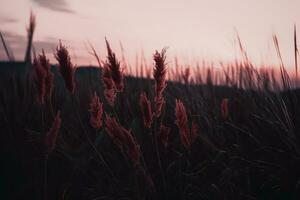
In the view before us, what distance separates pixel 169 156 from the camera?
100 inches

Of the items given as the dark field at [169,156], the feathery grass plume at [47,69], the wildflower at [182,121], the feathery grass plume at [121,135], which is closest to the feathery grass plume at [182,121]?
the wildflower at [182,121]

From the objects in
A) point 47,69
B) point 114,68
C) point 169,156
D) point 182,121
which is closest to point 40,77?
point 47,69

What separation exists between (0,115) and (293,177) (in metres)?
1.94

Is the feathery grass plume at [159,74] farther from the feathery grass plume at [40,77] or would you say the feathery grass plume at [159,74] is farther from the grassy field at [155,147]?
the feathery grass plume at [40,77]

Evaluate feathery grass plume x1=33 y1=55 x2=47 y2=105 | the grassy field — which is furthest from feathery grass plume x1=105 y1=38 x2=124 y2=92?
feathery grass plume x1=33 y1=55 x2=47 y2=105

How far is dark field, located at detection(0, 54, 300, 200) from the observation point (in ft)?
7.19

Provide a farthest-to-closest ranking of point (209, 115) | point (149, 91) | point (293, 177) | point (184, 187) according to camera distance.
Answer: point (149, 91), point (209, 115), point (184, 187), point (293, 177)

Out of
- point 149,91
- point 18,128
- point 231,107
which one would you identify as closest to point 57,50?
point 18,128

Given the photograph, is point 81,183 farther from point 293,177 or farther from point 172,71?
point 172,71

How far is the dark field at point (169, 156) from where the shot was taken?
2.19m

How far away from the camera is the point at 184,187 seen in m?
2.31

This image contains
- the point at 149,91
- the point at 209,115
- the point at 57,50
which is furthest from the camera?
the point at 149,91

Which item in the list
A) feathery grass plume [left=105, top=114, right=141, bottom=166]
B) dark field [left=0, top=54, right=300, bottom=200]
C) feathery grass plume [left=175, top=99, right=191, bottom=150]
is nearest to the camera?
feathery grass plume [left=105, top=114, right=141, bottom=166]

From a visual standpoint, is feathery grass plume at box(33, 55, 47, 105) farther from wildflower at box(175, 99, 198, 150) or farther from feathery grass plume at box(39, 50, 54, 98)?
wildflower at box(175, 99, 198, 150)
